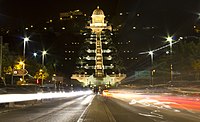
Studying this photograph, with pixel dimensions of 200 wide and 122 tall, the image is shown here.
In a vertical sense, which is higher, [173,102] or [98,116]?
[173,102]

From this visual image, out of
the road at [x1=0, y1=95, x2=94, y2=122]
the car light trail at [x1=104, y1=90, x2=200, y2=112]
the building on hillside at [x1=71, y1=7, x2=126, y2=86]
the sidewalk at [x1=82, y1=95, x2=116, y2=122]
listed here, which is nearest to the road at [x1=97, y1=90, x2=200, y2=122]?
the car light trail at [x1=104, y1=90, x2=200, y2=112]

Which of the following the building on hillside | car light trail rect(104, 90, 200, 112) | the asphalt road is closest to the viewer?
the asphalt road

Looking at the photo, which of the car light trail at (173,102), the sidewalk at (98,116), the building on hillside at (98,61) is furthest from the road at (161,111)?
the building on hillside at (98,61)

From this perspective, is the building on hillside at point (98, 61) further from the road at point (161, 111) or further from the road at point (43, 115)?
the road at point (43, 115)

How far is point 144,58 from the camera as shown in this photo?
13262 centimetres

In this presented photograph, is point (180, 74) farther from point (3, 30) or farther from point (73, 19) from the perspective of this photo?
Answer: point (73, 19)

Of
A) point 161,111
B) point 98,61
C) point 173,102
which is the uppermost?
point 98,61

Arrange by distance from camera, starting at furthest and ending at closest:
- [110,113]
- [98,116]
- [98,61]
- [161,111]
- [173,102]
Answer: [98,61] → [173,102] → [161,111] → [110,113] → [98,116]

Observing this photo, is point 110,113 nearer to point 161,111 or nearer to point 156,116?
point 156,116

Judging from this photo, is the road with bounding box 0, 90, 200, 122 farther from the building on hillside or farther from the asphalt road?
the building on hillside

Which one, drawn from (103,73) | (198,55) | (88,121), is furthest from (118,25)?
(88,121)

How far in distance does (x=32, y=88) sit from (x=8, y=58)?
25.9 m

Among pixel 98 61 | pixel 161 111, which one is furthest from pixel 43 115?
pixel 98 61

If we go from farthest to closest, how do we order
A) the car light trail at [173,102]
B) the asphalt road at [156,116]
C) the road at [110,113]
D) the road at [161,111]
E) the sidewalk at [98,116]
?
the car light trail at [173,102] → the road at [161,111] → the road at [110,113] → the asphalt road at [156,116] → the sidewalk at [98,116]
